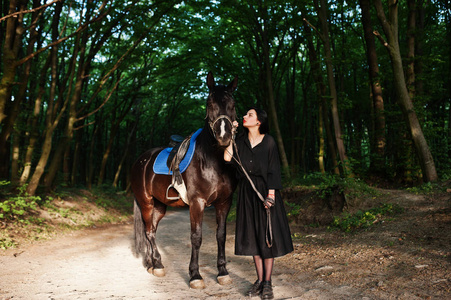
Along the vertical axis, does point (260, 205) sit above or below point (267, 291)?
above

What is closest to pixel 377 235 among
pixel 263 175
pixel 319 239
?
pixel 319 239

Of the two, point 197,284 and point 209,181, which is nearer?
point 197,284

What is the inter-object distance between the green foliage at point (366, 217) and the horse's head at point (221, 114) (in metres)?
4.01

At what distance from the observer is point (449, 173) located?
29.9ft

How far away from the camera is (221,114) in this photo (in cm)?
380

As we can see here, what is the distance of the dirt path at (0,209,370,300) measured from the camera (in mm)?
3713

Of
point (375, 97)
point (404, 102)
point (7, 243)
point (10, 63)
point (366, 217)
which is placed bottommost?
point (7, 243)

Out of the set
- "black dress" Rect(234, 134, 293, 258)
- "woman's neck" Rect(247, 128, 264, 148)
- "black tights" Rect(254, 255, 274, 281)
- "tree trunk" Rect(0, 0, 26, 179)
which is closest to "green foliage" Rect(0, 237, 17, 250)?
"tree trunk" Rect(0, 0, 26, 179)

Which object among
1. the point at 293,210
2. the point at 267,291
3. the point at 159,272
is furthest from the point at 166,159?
the point at 293,210

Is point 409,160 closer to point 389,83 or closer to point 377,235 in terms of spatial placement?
point 377,235

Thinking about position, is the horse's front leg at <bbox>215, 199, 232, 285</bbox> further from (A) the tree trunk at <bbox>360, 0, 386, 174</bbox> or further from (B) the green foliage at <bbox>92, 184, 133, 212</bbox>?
(B) the green foliage at <bbox>92, 184, 133, 212</bbox>

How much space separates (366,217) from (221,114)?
4322 mm

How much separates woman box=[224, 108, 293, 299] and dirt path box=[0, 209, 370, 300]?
429 millimetres

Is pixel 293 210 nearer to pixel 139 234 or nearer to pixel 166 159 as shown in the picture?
pixel 139 234
